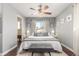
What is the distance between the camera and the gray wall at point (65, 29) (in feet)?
6.22

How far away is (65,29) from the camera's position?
2.00 m

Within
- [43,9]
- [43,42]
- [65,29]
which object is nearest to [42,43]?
[43,42]

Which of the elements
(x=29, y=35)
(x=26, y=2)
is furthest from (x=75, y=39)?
(x=26, y=2)

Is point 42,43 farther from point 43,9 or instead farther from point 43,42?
point 43,9

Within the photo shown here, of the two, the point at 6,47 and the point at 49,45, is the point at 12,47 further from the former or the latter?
the point at 49,45

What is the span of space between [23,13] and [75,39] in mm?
1164

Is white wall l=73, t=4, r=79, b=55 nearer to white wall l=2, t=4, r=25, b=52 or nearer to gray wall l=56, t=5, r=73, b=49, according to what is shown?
gray wall l=56, t=5, r=73, b=49

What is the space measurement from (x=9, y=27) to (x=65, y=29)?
1136 mm

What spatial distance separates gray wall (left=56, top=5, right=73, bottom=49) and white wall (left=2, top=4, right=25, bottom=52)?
0.89m

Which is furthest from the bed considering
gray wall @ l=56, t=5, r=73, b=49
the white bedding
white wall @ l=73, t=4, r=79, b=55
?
white wall @ l=73, t=4, r=79, b=55

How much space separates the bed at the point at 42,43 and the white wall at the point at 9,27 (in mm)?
233

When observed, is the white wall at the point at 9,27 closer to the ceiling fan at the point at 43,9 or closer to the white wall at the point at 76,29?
the ceiling fan at the point at 43,9

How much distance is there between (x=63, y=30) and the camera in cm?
204

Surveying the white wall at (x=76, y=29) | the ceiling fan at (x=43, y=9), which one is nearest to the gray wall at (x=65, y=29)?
the white wall at (x=76, y=29)
